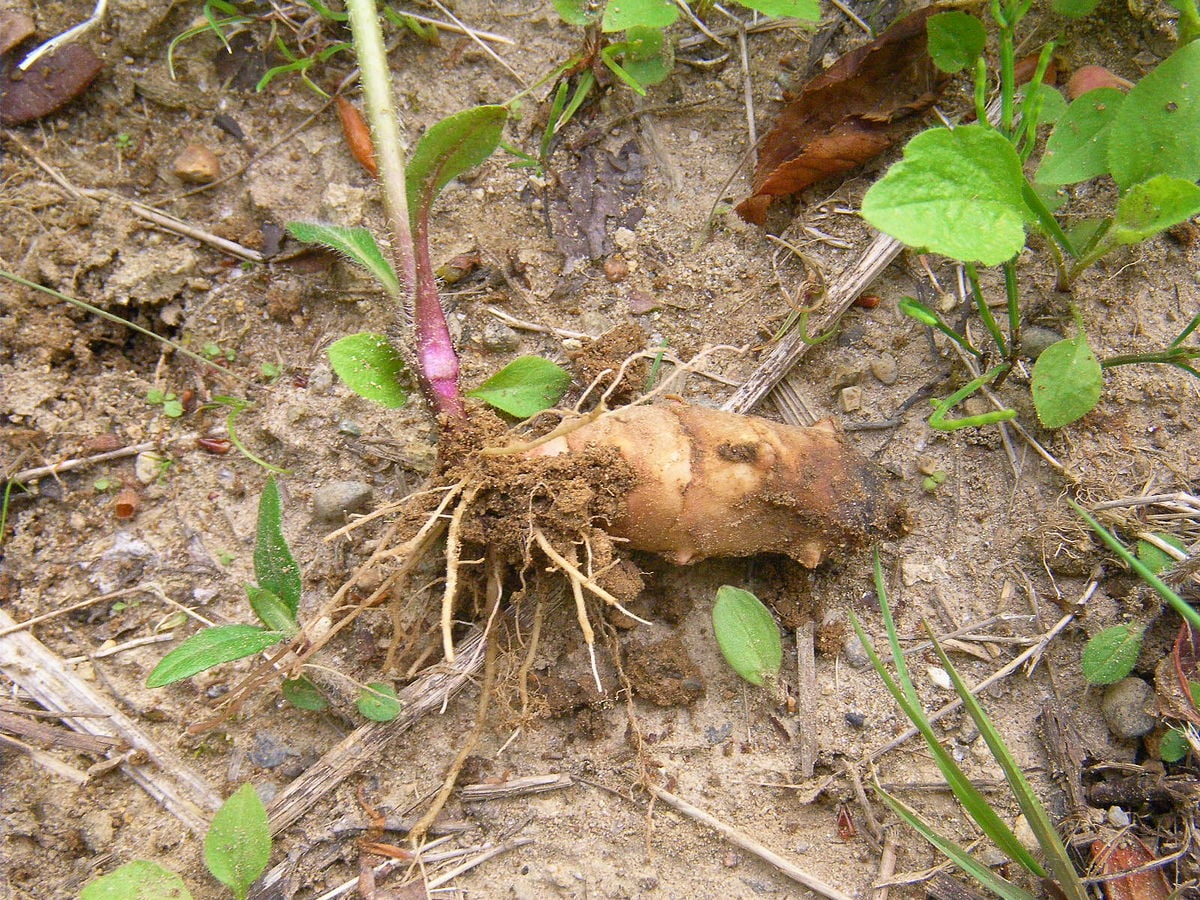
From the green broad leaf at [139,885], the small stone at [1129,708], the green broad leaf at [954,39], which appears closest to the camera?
the green broad leaf at [139,885]

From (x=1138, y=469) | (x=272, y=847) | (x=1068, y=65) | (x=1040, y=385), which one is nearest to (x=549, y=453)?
(x=272, y=847)

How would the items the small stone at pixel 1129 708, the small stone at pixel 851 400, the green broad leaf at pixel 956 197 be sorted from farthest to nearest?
the small stone at pixel 851 400 → the small stone at pixel 1129 708 → the green broad leaf at pixel 956 197

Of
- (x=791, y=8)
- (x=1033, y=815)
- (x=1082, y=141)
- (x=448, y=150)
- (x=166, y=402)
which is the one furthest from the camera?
(x=166, y=402)

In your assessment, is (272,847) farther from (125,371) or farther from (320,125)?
(320,125)

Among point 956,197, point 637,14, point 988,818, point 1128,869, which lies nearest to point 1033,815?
point 988,818

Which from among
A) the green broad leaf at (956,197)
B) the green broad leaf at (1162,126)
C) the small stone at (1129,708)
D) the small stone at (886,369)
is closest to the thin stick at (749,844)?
the small stone at (1129,708)

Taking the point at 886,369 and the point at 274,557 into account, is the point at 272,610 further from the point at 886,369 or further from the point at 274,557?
the point at 886,369

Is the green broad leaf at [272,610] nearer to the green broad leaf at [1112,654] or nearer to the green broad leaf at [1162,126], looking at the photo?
the green broad leaf at [1112,654]

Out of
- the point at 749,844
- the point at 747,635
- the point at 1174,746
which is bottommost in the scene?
the point at 749,844
